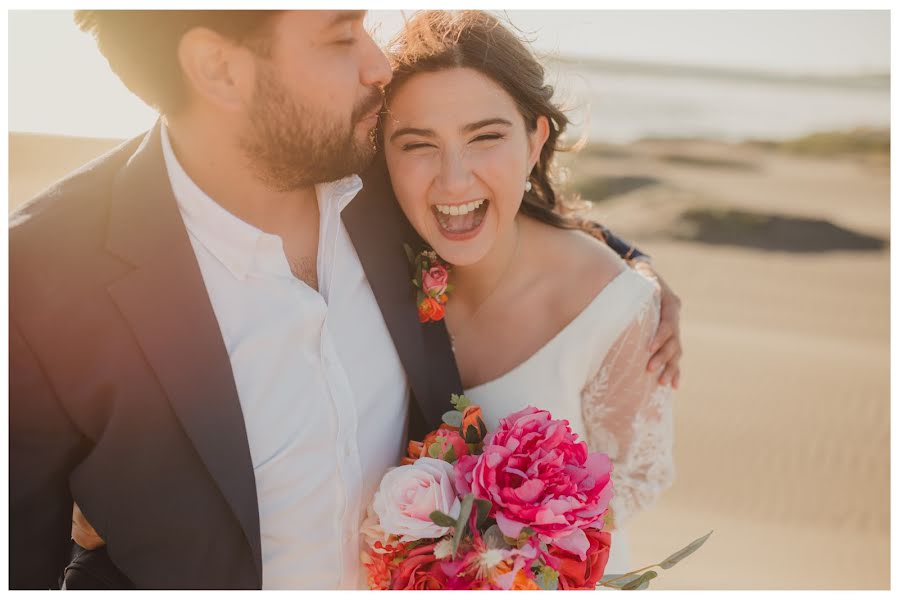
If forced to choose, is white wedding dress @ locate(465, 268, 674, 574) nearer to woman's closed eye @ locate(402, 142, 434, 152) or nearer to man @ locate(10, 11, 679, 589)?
man @ locate(10, 11, 679, 589)

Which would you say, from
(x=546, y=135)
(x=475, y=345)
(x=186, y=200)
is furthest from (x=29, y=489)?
(x=546, y=135)

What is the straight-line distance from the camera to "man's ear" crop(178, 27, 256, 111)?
2.50 meters

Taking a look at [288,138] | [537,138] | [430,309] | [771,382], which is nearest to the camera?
[288,138]

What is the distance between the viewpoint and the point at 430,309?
9.43ft

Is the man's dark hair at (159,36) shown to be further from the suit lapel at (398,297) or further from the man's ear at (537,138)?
the man's ear at (537,138)

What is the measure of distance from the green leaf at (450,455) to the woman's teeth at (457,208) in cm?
84

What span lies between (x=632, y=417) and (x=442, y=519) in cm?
124

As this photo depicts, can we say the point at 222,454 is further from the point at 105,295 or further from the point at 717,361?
the point at 717,361

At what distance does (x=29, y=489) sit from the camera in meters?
2.20

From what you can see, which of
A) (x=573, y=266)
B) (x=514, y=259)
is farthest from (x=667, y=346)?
(x=514, y=259)

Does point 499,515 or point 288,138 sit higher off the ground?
point 288,138

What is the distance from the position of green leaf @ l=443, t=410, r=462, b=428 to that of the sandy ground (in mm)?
1927

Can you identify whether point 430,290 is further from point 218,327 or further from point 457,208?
point 218,327

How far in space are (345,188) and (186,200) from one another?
1.72 ft
